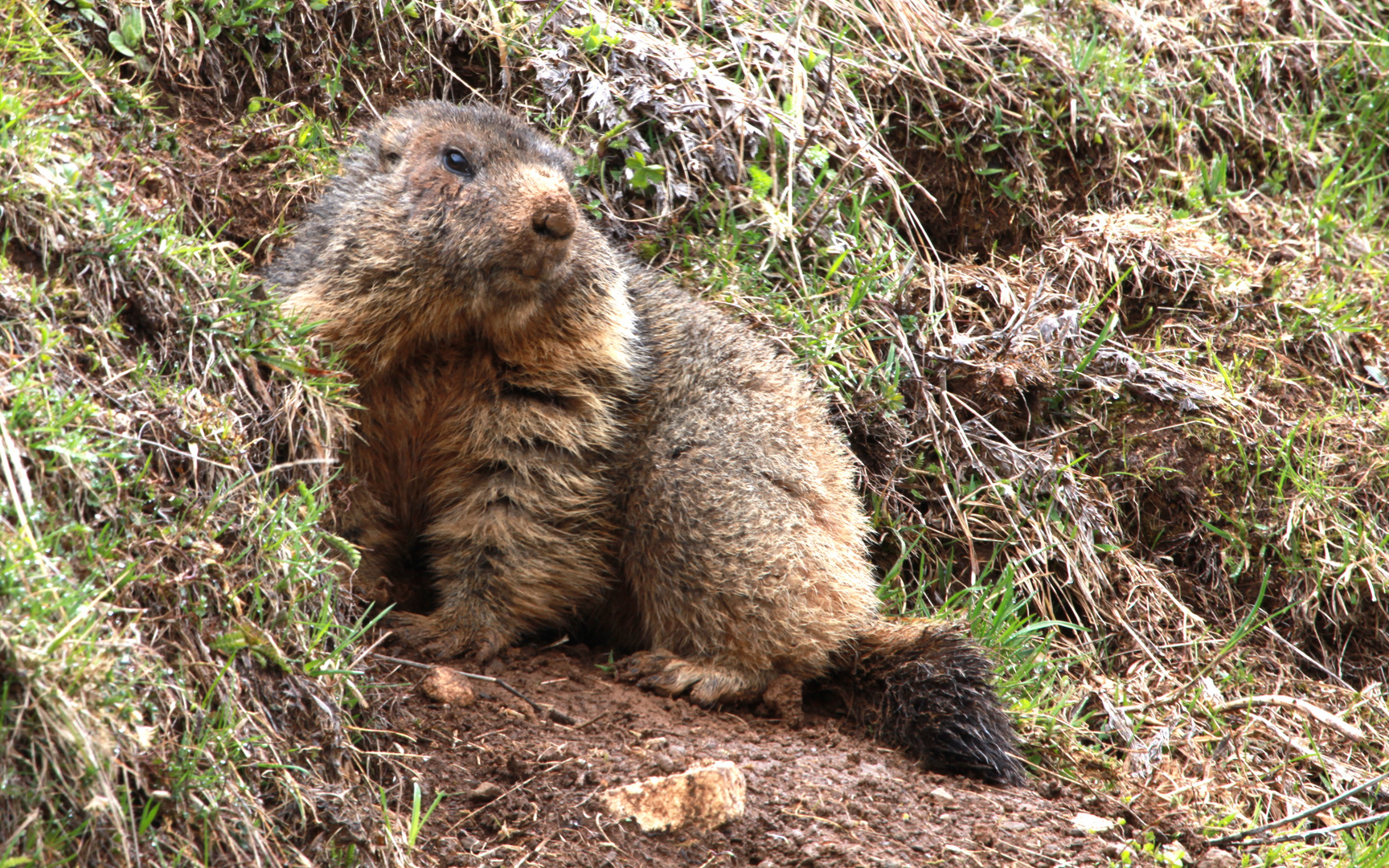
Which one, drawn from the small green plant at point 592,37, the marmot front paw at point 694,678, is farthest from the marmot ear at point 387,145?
the marmot front paw at point 694,678

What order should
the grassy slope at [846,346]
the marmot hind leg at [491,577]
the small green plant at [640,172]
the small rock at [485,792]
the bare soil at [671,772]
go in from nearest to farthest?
1. the grassy slope at [846,346]
2. the bare soil at [671,772]
3. the small rock at [485,792]
4. the marmot hind leg at [491,577]
5. the small green plant at [640,172]

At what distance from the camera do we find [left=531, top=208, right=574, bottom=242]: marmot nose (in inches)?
161

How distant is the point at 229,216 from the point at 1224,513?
187 inches

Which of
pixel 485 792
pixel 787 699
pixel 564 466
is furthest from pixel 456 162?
pixel 787 699

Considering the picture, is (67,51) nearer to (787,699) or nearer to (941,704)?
(787,699)

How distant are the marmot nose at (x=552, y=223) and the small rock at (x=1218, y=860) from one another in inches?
120

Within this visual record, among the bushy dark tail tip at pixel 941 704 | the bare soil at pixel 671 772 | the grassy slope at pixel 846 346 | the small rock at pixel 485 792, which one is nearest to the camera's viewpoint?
the grassy slope at pixel 846 346

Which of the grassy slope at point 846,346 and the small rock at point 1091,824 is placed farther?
the small rock at point 1091,824

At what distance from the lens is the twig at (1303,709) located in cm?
516

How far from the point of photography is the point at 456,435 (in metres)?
4.49

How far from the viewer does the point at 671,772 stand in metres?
3.68

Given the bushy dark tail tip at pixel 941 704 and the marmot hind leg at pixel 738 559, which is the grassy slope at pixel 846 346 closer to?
the bushy dark tail tip at pixel 941 704

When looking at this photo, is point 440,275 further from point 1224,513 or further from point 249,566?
point 1224,513

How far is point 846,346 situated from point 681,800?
8.97 ft
